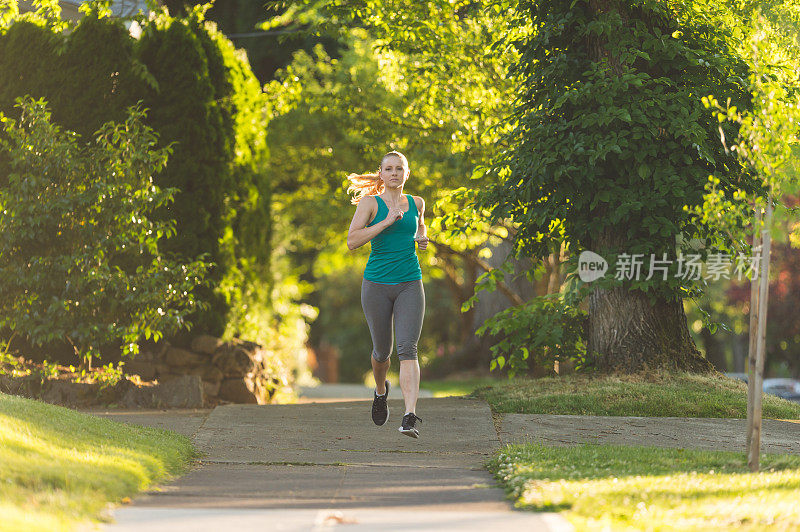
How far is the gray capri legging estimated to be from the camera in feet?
23.5

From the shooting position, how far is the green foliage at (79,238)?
9.42 m

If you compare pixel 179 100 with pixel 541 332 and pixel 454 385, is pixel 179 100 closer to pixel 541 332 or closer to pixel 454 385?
pixel 541 332

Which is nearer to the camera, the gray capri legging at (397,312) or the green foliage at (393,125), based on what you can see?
the gray capri legging at (397,312)

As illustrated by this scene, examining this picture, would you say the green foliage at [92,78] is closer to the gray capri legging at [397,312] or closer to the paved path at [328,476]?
the paved path at [328,476]

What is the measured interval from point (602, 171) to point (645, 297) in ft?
4.57

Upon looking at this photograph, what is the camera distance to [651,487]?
16.9 feet

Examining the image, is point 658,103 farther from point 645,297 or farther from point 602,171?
point 645,297

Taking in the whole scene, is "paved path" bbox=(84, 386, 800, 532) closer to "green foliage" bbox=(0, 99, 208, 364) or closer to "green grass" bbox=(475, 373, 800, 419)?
"green grass" bbox=(475, 373, 800, 419)

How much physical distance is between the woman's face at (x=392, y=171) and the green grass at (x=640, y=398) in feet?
9.09

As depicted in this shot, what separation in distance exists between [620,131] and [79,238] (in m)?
5.40

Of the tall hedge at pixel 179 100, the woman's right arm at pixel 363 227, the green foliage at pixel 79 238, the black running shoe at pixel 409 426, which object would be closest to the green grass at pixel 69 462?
the black running shoe at pixel 409 426

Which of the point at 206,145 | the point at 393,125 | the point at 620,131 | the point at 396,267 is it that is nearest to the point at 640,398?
the point at 620,131

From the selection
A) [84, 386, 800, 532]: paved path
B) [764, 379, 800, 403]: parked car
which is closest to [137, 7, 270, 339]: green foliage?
[84, 386, 800, 532]: paved path

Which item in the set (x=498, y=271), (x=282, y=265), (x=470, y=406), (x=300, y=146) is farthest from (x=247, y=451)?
(x=300, y=146)
